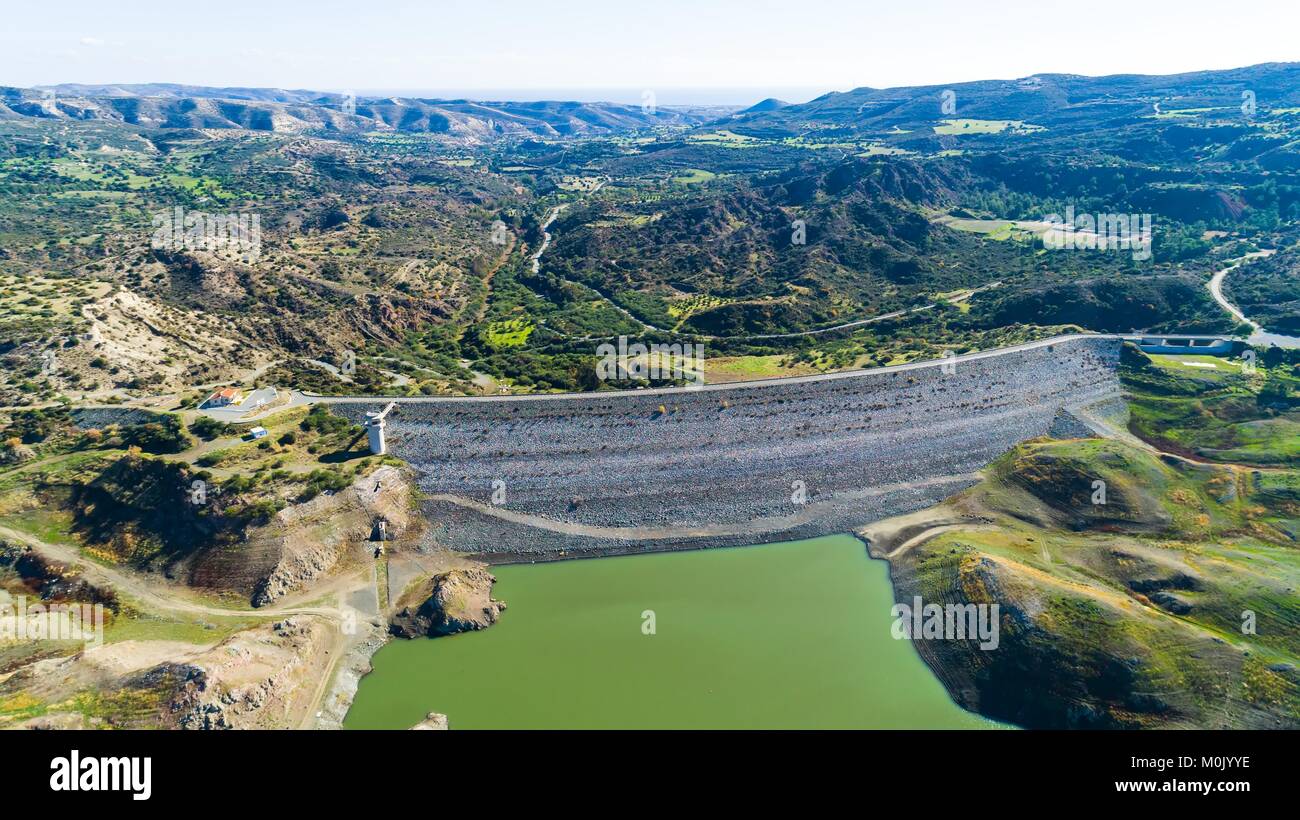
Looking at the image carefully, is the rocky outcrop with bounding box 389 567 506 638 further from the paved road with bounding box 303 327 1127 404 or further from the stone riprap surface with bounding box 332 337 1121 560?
the paved road with bounding box 303 327 1127 404

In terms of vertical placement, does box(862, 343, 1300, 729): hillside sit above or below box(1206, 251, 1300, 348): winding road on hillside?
below

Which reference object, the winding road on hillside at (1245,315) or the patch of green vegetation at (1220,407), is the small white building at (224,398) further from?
the winding road on hillside at (1245,315)

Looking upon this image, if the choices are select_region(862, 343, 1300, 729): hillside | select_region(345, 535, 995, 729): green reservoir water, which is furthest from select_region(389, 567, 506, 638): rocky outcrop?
select_region(862, 343, 1300, 729): hillside

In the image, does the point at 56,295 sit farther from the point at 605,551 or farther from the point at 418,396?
the point at 605,551

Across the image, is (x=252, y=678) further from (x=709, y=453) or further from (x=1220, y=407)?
(x=1220, y=407)

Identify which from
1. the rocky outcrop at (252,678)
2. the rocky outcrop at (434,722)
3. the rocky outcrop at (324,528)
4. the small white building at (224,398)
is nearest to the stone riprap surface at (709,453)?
the rocky outcrop at (324,528)

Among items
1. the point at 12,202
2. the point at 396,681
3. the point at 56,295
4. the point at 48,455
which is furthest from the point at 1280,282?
the point at 12,202
